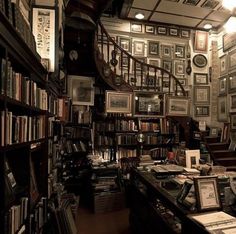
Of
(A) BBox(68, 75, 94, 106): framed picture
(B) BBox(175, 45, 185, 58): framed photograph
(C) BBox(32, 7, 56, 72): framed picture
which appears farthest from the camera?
(B) BBox(175, 45, 185, 58): framed photograph

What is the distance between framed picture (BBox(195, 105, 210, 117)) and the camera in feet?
20.8

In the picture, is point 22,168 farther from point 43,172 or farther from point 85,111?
point 85,111

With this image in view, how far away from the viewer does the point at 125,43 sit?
6031mm

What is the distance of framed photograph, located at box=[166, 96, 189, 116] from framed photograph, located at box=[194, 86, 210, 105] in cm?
129

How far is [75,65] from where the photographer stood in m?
4.71

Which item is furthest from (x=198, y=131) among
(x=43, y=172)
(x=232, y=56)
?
(x=43, y=172)

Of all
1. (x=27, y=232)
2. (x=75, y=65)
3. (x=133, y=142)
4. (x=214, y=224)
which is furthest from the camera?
(x=133, y=142)

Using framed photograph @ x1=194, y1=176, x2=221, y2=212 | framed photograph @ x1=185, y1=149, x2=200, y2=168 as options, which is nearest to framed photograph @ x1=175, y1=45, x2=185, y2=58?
framed photograph @ x1=185, y1=149, x2=200, y2=168

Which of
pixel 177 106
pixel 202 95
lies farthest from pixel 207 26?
pixel 177 106

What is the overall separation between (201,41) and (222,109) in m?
2.02

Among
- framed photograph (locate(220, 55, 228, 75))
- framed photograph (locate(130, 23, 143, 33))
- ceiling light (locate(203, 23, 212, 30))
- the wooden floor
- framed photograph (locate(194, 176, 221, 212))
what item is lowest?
the wooden floor

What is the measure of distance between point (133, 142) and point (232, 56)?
3.28 metres

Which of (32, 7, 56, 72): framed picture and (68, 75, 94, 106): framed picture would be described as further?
(68, 75, 94, 106): framed picture

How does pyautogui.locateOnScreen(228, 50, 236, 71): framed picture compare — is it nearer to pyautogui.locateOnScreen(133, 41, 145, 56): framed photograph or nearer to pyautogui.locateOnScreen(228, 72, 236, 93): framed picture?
pyautogui.locateOnScreen(228, 72, 236, 93): framed picture
